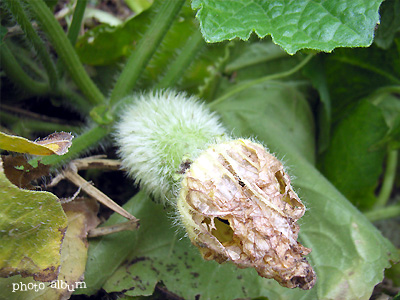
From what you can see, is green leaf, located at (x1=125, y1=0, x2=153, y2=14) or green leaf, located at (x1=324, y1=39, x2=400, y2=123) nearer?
green leaf, located at (x1=324, y1=39, x2=400, y2=123)

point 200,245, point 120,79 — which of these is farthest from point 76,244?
point 120,79

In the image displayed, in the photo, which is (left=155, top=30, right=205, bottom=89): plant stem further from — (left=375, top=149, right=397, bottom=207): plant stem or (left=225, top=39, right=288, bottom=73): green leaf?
(left=375, top=149, right=397, bottom=207): plant stem

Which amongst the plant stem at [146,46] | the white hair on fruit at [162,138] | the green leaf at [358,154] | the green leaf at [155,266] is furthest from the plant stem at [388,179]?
the plant stem at [146,46]

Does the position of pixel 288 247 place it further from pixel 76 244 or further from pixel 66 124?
pixel 66 124

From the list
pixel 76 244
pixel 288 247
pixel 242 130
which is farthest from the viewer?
pixel 242 130

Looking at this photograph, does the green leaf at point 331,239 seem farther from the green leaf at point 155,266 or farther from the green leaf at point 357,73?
the green leaf at point 357,73

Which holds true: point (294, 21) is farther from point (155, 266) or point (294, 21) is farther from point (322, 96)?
point (155, 266)

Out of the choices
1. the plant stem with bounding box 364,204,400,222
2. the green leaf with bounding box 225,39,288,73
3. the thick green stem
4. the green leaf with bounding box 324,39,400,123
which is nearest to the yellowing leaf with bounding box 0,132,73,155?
the thick green stem
